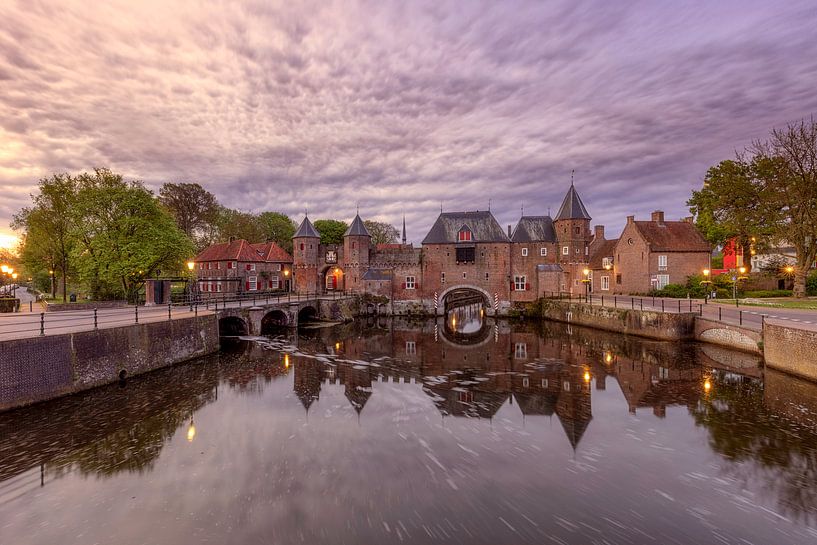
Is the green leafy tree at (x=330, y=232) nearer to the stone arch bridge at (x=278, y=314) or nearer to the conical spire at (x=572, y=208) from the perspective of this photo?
the stone arch bridge at (x=278, y=314)

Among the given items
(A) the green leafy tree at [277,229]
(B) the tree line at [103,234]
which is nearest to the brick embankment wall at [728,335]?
(B) the tree line at [103,234]

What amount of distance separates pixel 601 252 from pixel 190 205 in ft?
170

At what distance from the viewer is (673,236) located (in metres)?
37.0

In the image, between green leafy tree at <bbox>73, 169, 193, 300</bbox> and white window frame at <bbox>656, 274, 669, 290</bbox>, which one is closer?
green leafy tree at <bbox>73, 169, 193, 300</bbox>

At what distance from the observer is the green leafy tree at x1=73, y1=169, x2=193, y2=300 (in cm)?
2486

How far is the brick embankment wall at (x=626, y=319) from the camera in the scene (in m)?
22.5

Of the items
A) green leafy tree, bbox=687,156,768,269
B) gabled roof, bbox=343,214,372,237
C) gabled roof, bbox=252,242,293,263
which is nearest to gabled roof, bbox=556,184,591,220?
green leafy tree, bbox=687,156,768,269

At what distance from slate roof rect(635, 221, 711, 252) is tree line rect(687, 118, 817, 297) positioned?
2864mm

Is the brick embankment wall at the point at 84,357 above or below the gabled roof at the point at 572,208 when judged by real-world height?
below

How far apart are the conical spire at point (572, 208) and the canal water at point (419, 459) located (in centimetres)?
2302

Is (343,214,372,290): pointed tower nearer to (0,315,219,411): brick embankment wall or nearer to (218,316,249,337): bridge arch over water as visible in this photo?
(218,316,249,337): bridge arch over water

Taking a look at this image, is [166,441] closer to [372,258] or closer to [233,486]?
[233,486]

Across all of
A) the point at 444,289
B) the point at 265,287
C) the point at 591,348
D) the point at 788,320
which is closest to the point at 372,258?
the point at 444,289

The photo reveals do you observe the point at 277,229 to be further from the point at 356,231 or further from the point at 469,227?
the point at 469,227
